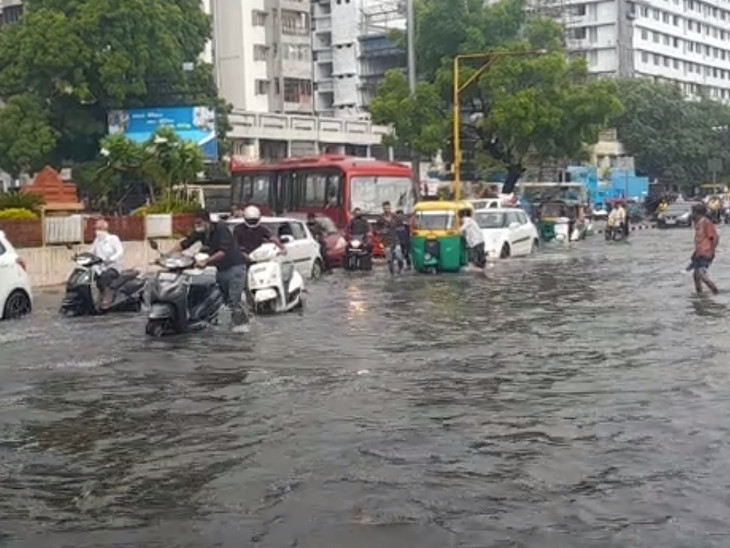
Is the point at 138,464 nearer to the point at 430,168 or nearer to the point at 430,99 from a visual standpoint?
the point at 430,99

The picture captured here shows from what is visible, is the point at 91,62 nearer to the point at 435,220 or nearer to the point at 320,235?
the point at 320,235

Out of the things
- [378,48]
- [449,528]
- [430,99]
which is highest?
[378,48]

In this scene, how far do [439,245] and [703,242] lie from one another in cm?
953

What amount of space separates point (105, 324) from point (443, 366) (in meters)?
6.54

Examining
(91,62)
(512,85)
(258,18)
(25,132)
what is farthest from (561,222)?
(258,18)

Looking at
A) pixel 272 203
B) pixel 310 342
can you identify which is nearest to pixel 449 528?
pixel 310 342

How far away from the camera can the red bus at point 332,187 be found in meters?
33.1

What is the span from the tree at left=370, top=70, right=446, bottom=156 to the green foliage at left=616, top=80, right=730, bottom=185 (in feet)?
132

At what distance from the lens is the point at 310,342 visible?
46.4ft

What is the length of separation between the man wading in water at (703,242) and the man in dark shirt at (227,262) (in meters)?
7.48

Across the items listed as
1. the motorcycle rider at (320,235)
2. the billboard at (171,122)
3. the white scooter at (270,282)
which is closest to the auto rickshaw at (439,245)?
the motorcycle rider at (320,235)

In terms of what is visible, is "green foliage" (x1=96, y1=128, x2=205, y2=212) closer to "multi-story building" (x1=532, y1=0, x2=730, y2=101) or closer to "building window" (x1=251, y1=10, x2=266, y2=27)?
"building window" (x1=251, y1=10, x2=266, y2=27)

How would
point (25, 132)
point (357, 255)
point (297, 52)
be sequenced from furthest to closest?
point (297, 52) → point (25, 132) → point (357, 255)

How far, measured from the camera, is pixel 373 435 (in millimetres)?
8383
